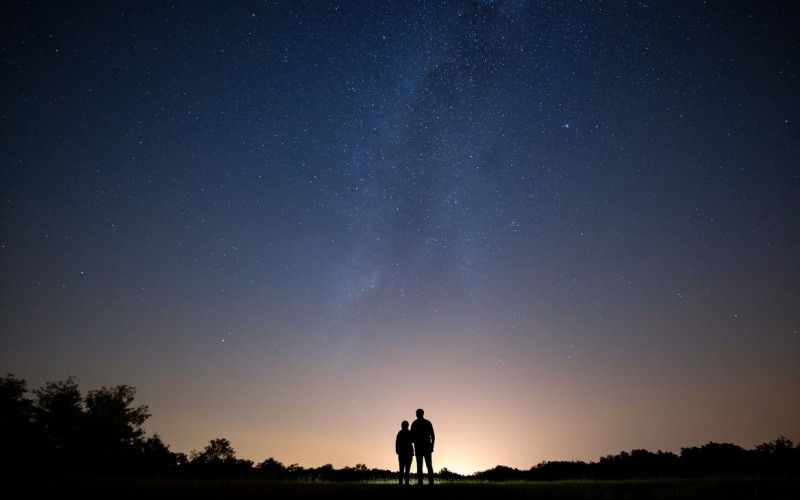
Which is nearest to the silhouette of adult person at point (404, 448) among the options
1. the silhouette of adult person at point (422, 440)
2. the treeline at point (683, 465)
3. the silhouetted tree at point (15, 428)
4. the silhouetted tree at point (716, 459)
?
the silhouette of adult person at point (422, 440)

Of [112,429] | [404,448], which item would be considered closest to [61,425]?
[112,429]

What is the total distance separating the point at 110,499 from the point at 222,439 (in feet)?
264

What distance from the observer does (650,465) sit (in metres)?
23.7

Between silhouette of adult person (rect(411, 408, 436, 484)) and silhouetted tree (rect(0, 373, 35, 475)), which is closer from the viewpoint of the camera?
silhouette of adult person (rect(411, 408, 436, 484))

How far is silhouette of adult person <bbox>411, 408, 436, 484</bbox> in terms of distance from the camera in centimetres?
1228

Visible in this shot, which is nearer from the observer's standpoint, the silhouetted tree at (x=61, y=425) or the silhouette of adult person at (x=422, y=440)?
→ the silhouette of adult person at (x=422, y=440)

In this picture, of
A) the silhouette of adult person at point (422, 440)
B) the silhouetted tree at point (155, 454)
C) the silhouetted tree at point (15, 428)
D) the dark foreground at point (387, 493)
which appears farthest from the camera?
the silhouetted tree at point (155, 454)

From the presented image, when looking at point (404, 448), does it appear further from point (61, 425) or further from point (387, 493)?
point (61, 425)

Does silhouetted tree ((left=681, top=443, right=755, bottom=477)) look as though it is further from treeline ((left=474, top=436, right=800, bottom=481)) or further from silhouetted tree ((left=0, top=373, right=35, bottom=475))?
silhouetted tree ((left=0, top=373, right=35, bottom=475))

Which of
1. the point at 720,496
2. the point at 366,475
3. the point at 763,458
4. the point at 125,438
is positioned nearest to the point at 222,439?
the point at 125,438

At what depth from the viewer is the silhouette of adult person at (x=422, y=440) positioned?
40.3 feet

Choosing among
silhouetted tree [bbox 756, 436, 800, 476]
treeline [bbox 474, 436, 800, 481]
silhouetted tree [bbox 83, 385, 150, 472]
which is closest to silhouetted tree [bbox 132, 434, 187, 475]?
silhouetted tree [bbox 83, 385, 150, 472]

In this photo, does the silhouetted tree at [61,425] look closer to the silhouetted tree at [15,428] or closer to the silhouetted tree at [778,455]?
the silhouetted tree at [15,428]

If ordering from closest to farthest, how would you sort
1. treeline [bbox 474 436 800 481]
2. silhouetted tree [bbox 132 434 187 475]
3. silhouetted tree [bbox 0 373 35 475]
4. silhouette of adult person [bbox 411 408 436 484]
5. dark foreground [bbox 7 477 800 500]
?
dark foreground [bbox 7 477 800 500]
silhouette of adult person [bbox 411 408 436 484]
treeline [bbox 474 436 800 481]
silhouetted tree [bbox 0 373 35 475]
silhouetted tree [bbox 132 434 187 475]
